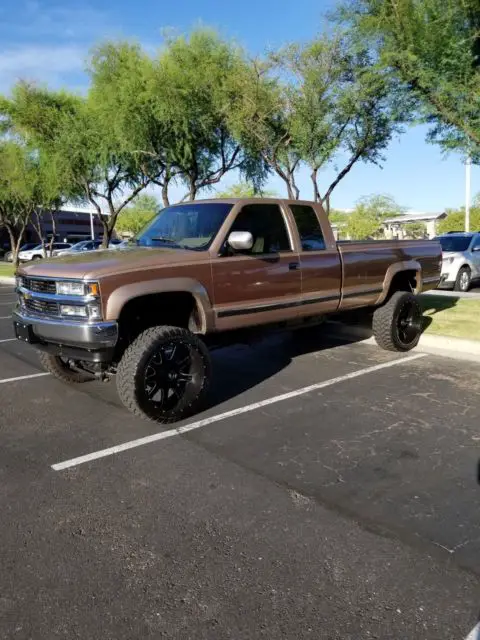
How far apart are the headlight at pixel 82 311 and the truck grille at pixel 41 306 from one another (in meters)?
0.16

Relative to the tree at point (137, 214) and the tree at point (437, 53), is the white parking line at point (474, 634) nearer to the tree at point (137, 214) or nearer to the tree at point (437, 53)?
the tree at point (437, 53)

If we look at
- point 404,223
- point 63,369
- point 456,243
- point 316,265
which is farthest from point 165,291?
point 404,223

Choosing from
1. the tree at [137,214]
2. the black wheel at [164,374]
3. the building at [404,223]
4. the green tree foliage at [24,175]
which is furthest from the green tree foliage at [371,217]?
the black wheel at [164,374]

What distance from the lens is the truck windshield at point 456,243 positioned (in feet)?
48.8

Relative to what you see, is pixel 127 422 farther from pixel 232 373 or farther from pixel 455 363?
pixel 455 363

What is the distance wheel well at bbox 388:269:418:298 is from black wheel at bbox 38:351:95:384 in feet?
14.1

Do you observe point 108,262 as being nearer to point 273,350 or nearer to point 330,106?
point 273,350

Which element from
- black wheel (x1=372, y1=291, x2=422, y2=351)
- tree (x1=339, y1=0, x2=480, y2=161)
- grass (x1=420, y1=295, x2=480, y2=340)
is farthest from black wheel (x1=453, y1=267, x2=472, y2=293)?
black wheel (x1=372, y1=291, x2=422, y2=351)

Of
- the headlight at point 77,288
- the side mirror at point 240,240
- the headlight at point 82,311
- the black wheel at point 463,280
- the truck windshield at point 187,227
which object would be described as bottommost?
the black wheel at point 463,280

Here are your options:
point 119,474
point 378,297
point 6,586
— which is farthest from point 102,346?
point 378,297

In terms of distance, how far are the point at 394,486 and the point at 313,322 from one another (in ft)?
10.3

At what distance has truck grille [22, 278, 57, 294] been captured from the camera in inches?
191

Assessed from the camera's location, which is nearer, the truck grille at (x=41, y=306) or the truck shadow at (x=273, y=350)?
the truck grille at (x=41, y=306)

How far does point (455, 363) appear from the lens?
6891mm
